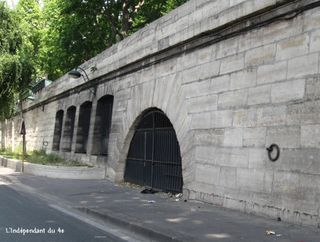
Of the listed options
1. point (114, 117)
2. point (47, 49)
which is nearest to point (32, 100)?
point (47, 49)

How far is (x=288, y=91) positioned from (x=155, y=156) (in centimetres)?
658

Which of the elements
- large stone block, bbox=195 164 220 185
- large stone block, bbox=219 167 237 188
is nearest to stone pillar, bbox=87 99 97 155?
large stone block, bbox=195 164 220 185

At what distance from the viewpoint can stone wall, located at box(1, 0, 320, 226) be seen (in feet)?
29.7

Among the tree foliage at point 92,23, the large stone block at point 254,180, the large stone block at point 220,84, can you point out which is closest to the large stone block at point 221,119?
Result: the large stone block at point 220,84

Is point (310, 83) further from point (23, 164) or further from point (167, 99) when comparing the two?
point (23, 164)

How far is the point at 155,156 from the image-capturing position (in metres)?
15.3

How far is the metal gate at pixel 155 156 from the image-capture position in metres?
14.1

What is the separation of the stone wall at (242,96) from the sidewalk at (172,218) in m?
0.57

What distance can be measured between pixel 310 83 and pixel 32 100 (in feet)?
94.7

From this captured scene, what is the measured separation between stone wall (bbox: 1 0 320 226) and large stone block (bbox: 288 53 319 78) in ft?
0.06

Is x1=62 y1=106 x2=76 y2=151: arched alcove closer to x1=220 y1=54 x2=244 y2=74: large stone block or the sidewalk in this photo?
the sidewalk

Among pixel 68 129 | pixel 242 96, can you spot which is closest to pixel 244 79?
pixel 242 96

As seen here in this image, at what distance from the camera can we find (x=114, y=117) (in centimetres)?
1847

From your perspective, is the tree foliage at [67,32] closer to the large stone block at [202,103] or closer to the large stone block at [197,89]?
the large stone block at [197,89]
